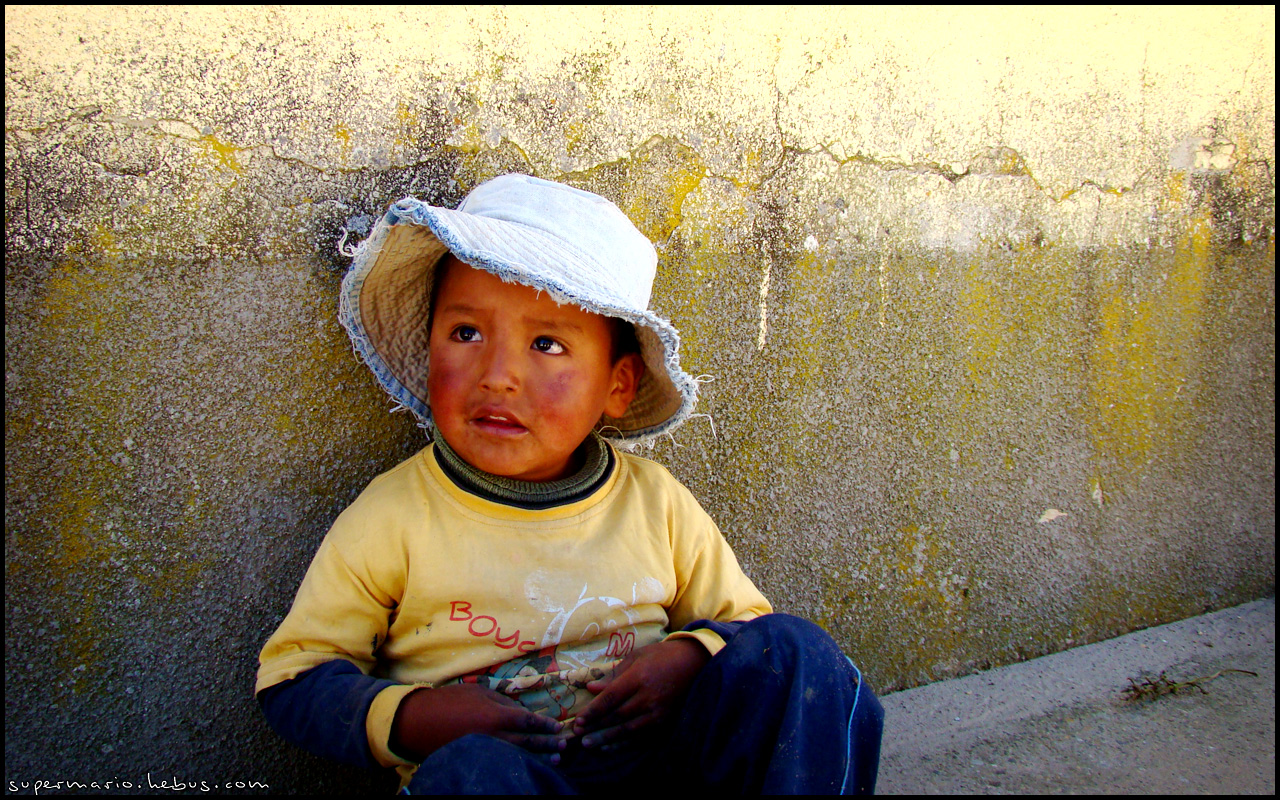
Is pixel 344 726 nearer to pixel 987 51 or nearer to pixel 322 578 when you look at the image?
pixel 322 578

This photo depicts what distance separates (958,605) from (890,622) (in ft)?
0.64

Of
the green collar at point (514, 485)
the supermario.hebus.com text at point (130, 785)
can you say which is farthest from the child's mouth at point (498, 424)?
the supermario.hebus.com text at point (130, 785)

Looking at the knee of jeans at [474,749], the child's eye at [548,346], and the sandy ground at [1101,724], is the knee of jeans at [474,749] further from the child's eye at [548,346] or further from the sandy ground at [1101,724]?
the sandy ground at [1101,724]

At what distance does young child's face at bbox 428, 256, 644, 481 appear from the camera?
3.66 ft

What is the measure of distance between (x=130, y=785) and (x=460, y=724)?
2.50ft

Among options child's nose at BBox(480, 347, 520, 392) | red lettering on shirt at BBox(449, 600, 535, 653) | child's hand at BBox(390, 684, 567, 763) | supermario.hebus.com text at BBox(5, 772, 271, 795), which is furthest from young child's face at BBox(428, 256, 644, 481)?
supermario.hebus.com text at BBox(5, 772, 271, 795)

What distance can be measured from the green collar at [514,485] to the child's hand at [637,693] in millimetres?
289

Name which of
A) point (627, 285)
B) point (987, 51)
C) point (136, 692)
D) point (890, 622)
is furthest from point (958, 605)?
point (136, 692)

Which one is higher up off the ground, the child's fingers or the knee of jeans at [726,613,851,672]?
the knee of jeans at [726,613,851,672]

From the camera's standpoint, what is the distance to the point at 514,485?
1.22 meters

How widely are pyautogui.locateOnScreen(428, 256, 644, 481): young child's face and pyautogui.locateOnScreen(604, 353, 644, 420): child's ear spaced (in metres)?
0.11

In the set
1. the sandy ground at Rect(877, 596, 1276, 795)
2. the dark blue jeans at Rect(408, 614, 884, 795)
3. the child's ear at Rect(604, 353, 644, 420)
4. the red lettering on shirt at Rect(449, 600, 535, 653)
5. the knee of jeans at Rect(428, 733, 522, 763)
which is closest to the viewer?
the knee of jeans at Rect(428, 733, 522, 763)

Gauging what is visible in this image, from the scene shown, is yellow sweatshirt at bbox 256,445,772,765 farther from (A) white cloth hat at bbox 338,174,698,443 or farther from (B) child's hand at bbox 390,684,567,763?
(A) white cloth hat at bbox 338,174,698,443

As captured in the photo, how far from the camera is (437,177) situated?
1.44m
